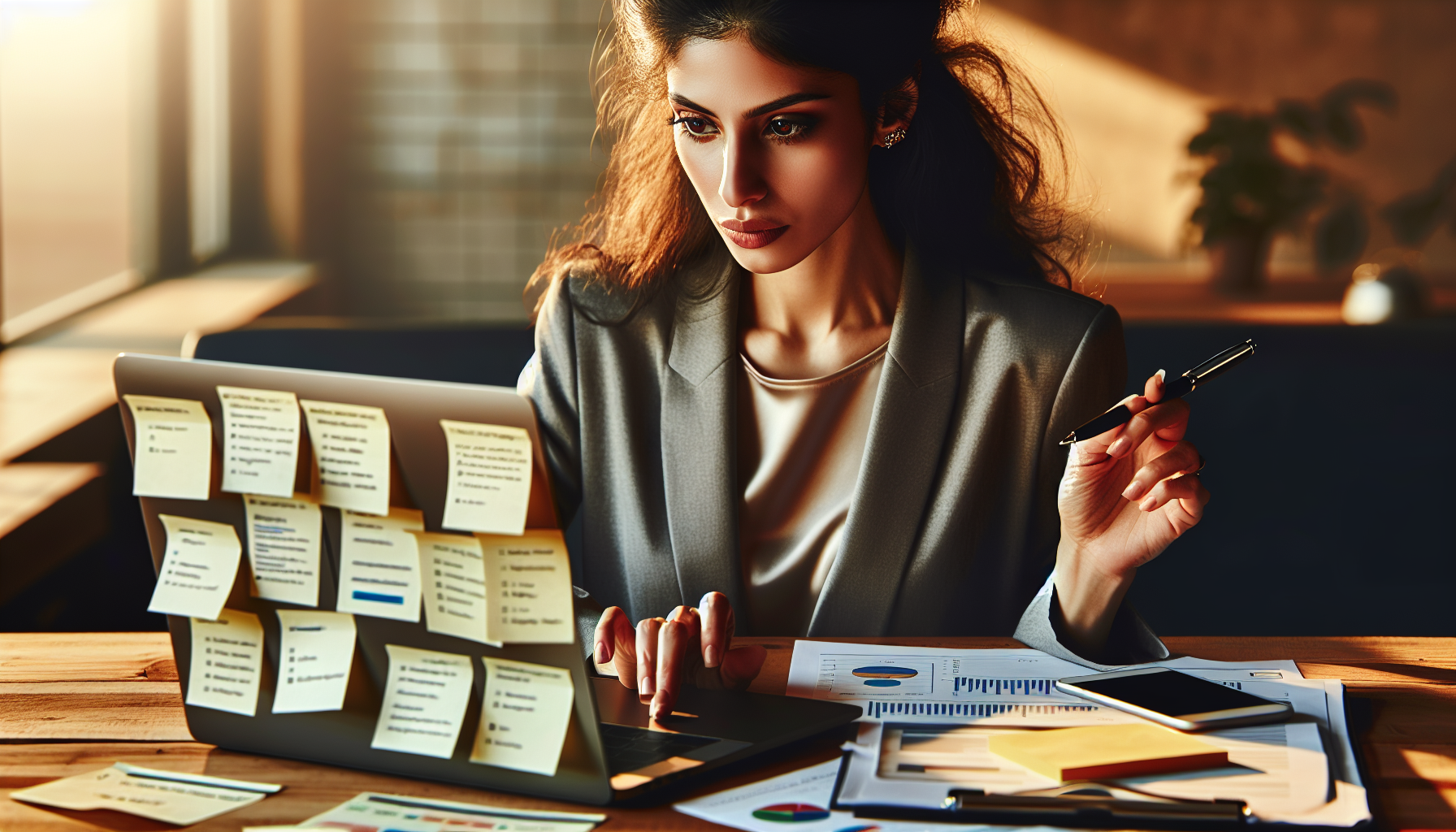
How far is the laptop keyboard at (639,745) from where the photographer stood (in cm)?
78

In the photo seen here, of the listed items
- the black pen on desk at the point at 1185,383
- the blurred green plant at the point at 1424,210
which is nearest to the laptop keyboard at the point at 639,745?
the black pen on desk at the point at 1185,383

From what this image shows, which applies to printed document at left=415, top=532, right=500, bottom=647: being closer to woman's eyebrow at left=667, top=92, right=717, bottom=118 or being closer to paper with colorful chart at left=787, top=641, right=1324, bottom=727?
paper with colorful chart at left=787, top=641, right=1324, bottom=727

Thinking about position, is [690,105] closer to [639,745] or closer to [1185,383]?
[1185,383]

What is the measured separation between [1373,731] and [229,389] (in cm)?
76

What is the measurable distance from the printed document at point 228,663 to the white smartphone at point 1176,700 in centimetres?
54

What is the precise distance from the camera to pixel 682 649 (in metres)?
0.90

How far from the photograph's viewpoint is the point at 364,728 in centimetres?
79

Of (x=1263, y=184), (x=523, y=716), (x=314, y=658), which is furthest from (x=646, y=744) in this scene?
(x=1263, y=184)

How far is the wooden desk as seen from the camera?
74cm

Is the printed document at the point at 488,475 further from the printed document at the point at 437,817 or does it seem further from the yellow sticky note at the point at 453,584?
the printed document at the point at 437,817

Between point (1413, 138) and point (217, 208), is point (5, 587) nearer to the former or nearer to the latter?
point (217, 208)

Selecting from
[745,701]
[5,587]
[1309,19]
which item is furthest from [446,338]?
[1309,19]

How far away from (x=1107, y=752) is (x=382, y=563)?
43 centimetres

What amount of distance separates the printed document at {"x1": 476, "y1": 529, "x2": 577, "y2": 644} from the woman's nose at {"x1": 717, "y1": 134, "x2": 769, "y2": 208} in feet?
1.75
